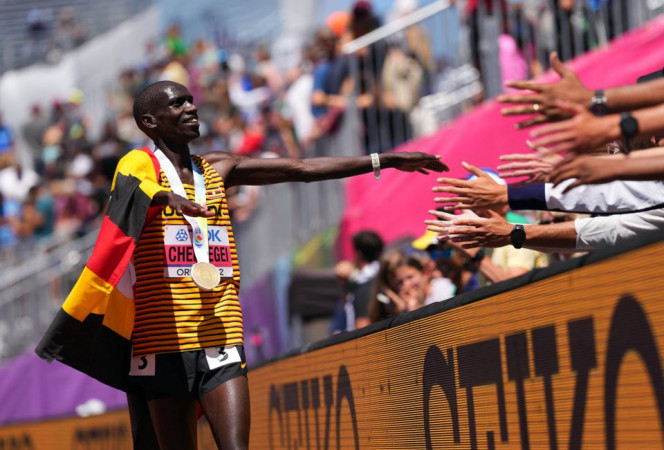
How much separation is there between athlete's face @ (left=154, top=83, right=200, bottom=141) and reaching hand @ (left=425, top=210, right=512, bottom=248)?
1233 millimetres

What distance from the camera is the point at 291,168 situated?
20.8ft

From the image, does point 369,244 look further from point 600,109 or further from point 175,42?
point 175,42

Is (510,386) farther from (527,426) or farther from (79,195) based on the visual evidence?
(79,195)

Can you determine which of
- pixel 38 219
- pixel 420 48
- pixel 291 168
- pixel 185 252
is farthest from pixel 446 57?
pixel 38 219

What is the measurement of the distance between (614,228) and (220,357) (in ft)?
6.12

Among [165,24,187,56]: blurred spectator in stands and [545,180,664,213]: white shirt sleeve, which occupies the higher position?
[165,24,187,56]: blurred spectator in stands

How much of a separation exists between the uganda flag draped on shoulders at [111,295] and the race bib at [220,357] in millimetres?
432

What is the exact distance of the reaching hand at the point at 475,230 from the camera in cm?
572

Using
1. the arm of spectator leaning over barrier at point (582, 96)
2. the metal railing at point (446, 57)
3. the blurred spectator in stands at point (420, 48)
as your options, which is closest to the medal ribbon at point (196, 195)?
the arm of spectator leaning over barrier at point (582, 96)

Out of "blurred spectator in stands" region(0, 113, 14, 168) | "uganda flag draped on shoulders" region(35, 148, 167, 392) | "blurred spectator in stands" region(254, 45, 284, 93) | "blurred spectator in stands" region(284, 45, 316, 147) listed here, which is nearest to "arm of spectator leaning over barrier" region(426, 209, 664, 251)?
"uganda flag draped on shoulders" region(35, 148, 167, 392)

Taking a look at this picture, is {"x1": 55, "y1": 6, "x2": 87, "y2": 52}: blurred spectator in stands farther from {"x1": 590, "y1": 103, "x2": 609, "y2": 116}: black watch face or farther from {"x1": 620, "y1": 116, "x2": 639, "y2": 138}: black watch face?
{"x1": 620, "y1": 116, "x2": 639, "y2": 138}: black watch face

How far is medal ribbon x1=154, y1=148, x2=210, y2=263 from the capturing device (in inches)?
231

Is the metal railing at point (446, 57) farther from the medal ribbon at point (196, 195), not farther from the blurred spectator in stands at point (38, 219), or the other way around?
the blurred spectator in stands at point (38, 219)

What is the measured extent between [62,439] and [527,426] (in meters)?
7.75
